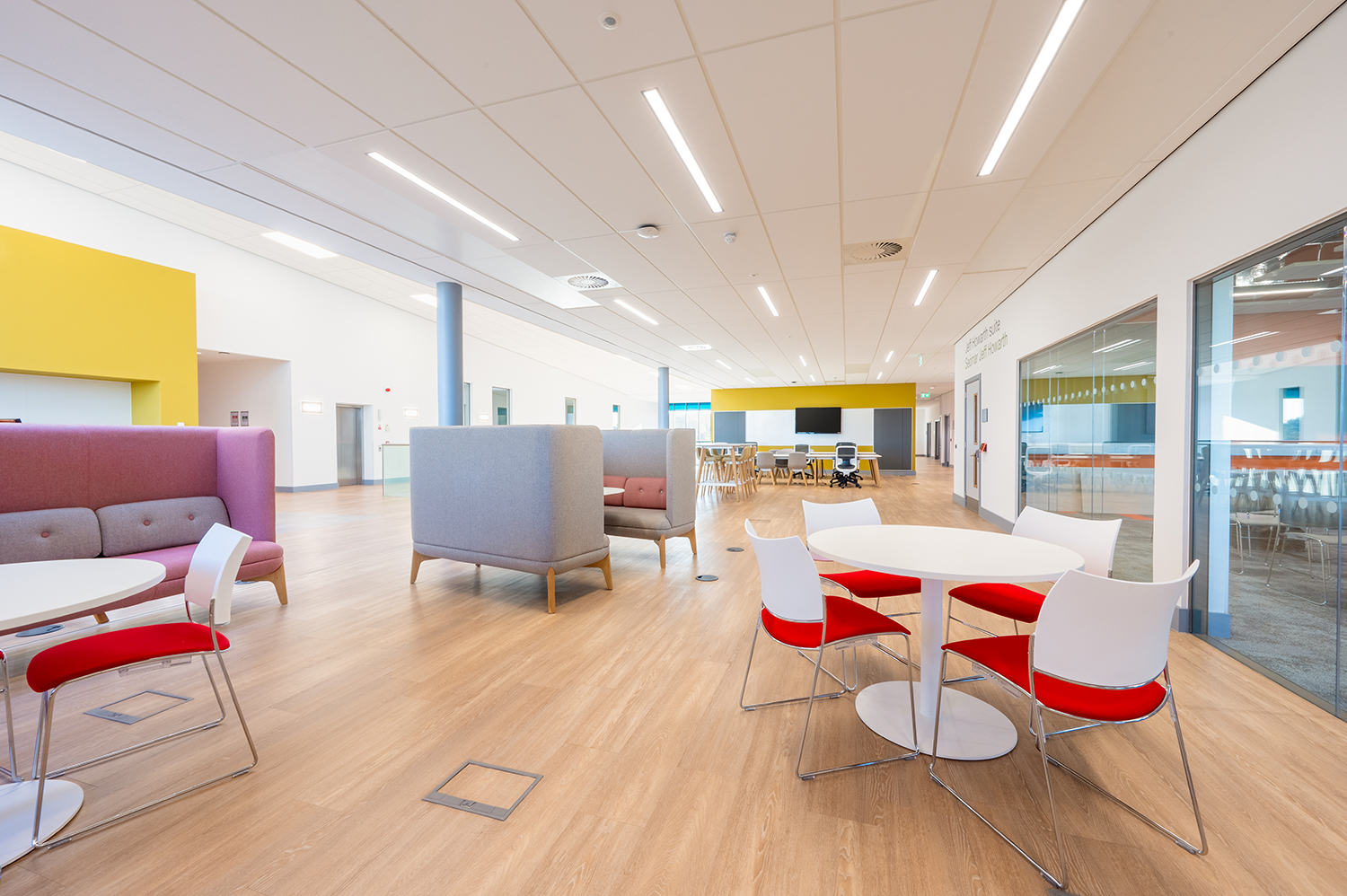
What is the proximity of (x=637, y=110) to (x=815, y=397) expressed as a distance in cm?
1602

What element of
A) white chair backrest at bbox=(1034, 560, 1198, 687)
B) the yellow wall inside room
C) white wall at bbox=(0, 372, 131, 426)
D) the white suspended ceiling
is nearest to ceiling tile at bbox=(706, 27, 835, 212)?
the white suspended ceiling

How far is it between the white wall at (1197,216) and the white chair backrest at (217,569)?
15.0 feet

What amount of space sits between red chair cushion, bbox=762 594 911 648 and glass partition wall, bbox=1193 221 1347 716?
6.66 ft

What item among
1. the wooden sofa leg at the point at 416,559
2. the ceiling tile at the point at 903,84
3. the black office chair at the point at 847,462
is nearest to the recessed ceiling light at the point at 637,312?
the ceiling tile at the point at 903,84

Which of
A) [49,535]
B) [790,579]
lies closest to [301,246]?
[49,535]

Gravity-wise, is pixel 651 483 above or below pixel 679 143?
below

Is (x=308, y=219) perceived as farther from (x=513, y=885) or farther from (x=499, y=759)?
(x=513, y=885)

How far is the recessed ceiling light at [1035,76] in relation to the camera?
2.36m

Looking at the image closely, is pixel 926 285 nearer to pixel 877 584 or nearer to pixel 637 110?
pixel 637 110

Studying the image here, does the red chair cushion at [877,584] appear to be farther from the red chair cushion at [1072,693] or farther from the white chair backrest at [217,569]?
the white chair backrest at [217,569]

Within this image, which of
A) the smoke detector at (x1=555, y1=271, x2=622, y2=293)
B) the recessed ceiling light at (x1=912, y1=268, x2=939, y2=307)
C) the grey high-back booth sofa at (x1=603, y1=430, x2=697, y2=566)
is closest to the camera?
the grey high-back booth sofa at (x1=603, y1=430, x2=697, y2=566)

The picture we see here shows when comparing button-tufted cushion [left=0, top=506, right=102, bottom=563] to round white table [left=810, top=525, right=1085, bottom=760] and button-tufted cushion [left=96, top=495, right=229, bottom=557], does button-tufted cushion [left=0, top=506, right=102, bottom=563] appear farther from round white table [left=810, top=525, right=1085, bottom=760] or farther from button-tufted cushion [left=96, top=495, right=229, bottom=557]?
round white table [left=810, top=525, right=1085, bottom=760]

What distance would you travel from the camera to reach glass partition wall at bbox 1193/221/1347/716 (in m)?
2.33

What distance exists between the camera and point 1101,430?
14.3 ft
